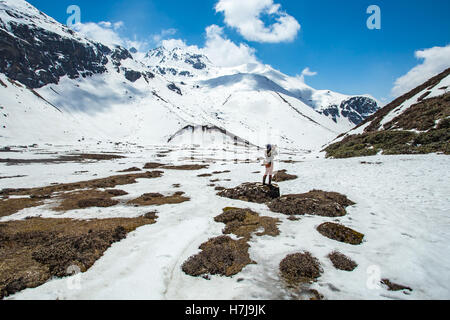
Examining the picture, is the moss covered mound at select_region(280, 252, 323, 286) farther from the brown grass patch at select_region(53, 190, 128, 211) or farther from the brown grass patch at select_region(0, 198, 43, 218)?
the brown grass patch at select_region(0, 198, 43, 218)

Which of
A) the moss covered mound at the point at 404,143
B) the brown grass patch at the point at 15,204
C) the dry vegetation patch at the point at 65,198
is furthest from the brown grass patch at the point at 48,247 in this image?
the moss covered mound at the point at 404,143

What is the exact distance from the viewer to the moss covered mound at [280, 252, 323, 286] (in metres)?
6.11

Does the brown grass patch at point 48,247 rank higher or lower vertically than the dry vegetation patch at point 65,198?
higher

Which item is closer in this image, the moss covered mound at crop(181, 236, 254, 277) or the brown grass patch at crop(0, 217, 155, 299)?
the brown grass patch at crop(0, 217, 155, 299)

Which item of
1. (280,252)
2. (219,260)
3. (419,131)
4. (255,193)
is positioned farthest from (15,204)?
(419,131)

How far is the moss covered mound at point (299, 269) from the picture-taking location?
6105 millimetres

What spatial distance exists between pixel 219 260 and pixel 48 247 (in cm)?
611

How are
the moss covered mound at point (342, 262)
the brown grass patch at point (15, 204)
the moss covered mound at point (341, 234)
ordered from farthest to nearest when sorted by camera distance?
the brown grass patch at point (15, 204) → the moss covered mound at point (341, 234) → the moss covered mound at point (342, 262)

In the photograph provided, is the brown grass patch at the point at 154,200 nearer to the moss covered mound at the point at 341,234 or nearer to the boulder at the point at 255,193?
the boulder at the point at 255,193

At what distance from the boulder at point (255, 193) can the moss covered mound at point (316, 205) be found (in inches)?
64.7

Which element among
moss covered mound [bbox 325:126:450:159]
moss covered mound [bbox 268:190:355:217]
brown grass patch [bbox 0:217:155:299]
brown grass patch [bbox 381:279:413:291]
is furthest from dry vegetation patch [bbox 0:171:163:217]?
moss covered mound [bbox 325:126:450:159]

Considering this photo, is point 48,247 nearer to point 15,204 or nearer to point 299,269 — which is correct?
point 299,269

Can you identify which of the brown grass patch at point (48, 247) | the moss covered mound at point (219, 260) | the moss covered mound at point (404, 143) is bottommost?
the brown grass patch at point (48, 247)

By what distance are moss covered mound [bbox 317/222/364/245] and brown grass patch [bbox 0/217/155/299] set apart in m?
8.41
